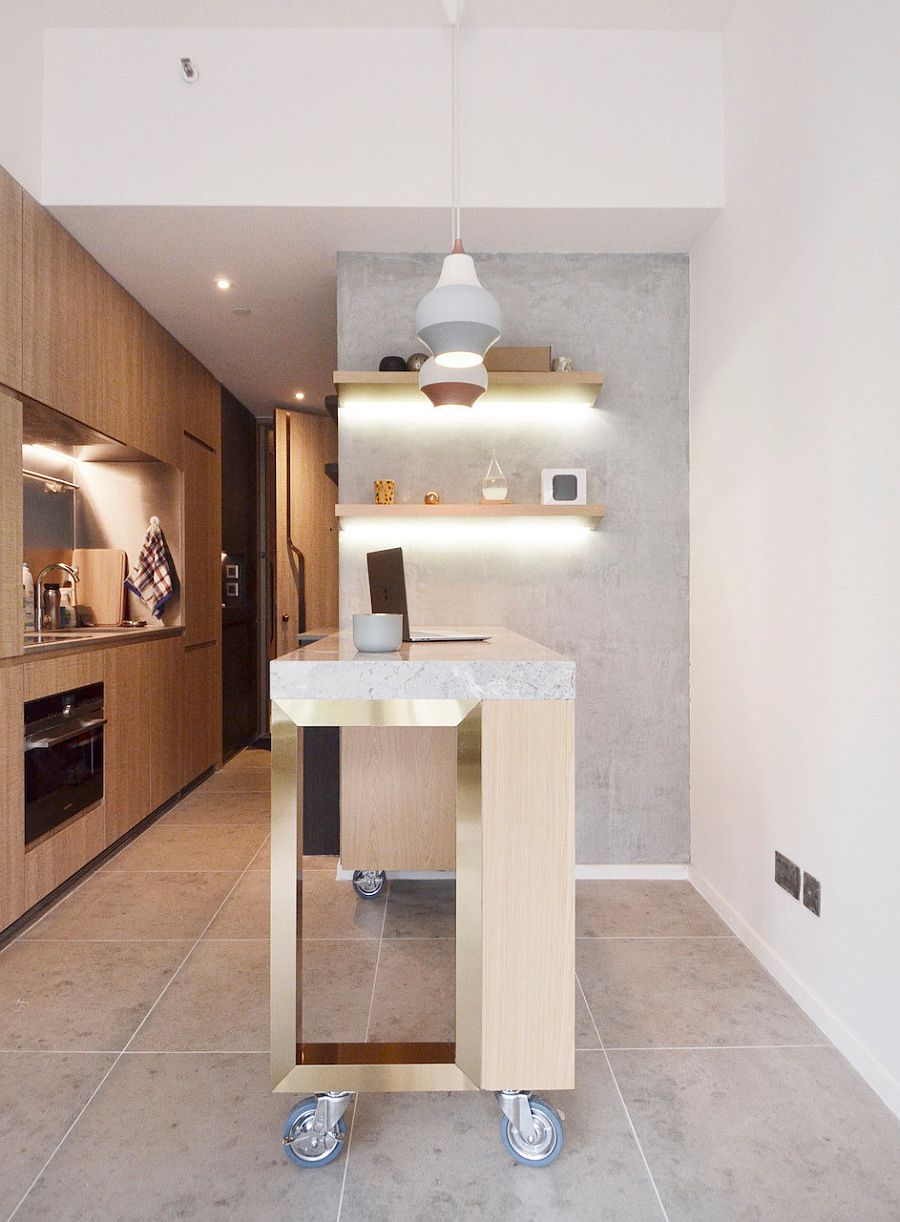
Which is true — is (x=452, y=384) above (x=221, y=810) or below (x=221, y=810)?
above

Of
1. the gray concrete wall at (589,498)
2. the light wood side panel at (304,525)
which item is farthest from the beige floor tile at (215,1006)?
the light wood side panel at (304,525)

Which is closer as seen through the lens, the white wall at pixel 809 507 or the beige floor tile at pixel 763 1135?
the beige floor tile at pixel 763 1135

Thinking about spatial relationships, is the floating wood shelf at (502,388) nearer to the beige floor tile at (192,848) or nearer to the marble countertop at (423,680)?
the marble countertop at (423,680)

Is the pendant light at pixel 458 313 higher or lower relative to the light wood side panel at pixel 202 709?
higher

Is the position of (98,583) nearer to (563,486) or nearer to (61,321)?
(61,321)

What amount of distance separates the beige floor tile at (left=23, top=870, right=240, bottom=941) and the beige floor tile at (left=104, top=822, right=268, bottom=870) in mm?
96

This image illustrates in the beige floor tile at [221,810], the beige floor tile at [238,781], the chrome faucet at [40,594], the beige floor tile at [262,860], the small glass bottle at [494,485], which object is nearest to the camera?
the small glass bottle at [494,485]

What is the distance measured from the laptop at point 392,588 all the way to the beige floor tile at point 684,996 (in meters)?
1.05

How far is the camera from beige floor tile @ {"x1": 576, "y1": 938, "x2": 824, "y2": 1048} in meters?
1.95

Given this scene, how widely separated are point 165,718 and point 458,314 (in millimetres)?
2759

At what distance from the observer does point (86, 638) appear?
306 cm

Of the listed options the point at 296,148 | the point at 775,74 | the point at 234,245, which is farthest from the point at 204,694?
the point at 775,74

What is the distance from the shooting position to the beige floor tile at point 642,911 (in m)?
2.58

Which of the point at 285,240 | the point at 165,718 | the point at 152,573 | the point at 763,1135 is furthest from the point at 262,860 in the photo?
the point at 285,240
